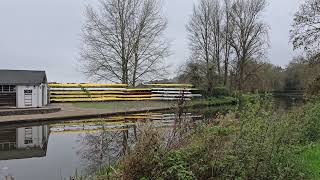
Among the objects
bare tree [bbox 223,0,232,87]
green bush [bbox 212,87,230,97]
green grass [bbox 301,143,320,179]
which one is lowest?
green grass [bbox 301,143,320,179]

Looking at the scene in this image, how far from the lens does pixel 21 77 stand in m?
27.0

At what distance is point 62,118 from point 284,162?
17225 mm

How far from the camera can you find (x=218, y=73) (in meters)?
43.2

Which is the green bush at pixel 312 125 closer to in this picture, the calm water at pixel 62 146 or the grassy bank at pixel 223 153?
the calm water at pixel 62 146

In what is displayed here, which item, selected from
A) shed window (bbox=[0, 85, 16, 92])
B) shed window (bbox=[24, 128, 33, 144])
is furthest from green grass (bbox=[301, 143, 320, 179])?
shed window (bbox=[0, 85, 16, 92])

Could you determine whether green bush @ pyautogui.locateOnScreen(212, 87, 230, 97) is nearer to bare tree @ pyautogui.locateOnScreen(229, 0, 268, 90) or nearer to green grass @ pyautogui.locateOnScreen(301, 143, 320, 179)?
bare tree @ pyautogui.locateOnScreen(229, 0, 268, 90)

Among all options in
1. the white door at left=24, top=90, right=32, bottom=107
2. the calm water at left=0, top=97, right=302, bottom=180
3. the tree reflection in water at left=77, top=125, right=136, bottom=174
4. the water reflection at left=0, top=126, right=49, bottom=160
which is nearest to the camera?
the tree reflection in water at left=77, top=125, right=136, bottom=174

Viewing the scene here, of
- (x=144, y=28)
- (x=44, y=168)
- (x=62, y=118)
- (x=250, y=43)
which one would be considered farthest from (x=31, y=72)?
(x=250, y=43)

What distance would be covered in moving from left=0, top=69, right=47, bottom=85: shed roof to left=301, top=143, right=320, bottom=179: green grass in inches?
867

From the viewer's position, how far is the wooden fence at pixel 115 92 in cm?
3447

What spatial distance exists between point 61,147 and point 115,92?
23.4m

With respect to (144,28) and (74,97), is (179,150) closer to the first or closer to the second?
(74,97)

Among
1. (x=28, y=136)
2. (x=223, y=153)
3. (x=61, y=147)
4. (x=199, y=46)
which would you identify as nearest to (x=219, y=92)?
(x=199, y=46)

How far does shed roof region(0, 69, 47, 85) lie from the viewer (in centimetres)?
2595
